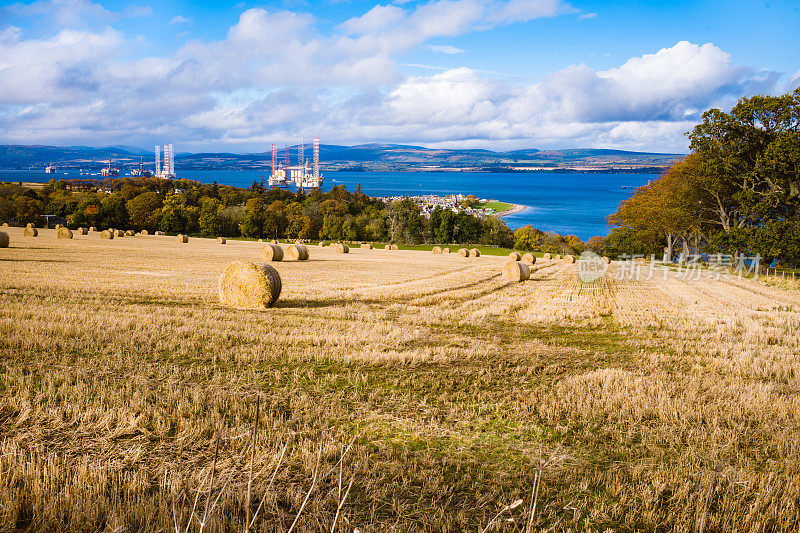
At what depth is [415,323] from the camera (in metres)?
14.1

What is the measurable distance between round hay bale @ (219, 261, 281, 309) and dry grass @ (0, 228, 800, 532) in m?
1.08

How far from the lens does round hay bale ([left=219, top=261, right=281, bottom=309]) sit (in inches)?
622

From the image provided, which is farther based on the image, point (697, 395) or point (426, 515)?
point (697, 395)

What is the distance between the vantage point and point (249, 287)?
15.9 metres

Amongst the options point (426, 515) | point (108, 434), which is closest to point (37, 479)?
point (108, 434)

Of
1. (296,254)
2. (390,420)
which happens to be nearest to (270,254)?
(296,254)

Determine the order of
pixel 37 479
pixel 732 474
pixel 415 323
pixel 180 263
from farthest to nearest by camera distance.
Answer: pixel 180 263 < pixel 415 323 < pixel 732 474 < pixel 37 479

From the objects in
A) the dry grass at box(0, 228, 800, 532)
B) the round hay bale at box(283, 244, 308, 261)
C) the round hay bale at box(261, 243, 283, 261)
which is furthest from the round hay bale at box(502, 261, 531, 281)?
the round hay bale at box(261, 243, 283, 261)

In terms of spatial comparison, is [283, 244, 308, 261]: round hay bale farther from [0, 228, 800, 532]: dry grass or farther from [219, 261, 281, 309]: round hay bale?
[0, 228, 800, 532]: dry grass

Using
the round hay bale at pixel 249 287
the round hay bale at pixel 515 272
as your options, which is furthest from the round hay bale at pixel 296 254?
the round hay bale at pixel 249 287

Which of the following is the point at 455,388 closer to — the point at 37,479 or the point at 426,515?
the point at 426,515

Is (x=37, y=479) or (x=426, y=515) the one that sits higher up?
(x=37, y=479)

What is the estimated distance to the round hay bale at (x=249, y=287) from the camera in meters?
15.8

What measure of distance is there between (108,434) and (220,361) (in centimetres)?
364
